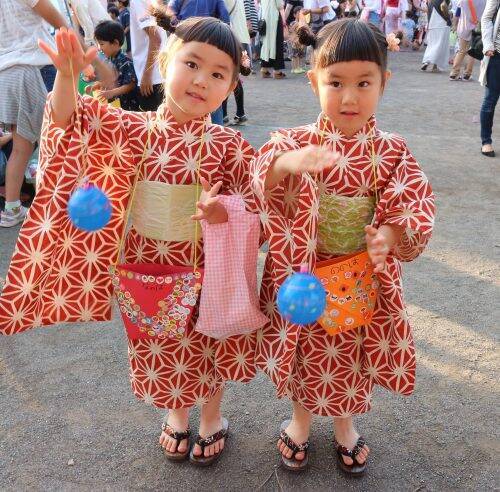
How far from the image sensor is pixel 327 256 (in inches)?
67.5

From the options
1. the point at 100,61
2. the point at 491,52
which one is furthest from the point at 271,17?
the point at 100,61

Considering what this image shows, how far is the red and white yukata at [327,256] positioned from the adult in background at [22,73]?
91.7 inches

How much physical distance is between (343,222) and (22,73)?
261cm

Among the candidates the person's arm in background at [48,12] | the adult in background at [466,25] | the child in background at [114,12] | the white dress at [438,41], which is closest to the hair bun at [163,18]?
the person's arm in background at [48,12]

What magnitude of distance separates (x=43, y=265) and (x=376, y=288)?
39.5 inches

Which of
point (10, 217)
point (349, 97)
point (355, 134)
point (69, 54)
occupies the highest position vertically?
point (69, 54)

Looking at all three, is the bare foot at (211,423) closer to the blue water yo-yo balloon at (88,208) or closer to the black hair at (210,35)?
the blue water yo-yo balloon at (88,208)

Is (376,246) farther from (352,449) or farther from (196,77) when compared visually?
(352,449)

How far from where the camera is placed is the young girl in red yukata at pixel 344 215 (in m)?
1.56

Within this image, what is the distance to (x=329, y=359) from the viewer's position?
1.79 metres

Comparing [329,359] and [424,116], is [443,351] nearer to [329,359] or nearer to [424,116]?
[329,359]

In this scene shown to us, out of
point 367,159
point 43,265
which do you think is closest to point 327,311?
point 367,159

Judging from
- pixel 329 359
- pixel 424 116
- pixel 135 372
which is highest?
pixel 329 359

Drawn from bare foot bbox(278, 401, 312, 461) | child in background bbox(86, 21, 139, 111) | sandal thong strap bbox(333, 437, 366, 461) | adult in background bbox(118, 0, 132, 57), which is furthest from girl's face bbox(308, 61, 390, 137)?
adult in background bbox(118, 0, 132, 57)
